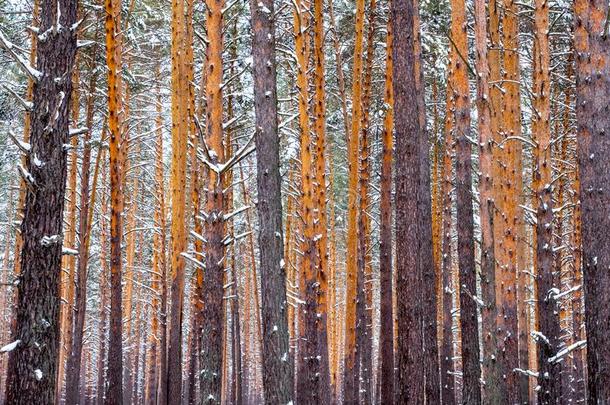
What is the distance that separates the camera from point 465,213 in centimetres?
991

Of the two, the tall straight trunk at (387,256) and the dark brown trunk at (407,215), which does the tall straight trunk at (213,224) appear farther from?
the tall straight trunk at (387,256)

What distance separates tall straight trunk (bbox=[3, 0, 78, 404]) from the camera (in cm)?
517

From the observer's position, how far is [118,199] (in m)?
11.0

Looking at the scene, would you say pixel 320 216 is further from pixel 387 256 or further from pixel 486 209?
pixel 486 209

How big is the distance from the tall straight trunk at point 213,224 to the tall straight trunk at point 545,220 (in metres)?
4.83

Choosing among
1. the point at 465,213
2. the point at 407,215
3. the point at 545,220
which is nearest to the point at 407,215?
the point at 407,215

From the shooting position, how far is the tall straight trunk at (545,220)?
9344mm

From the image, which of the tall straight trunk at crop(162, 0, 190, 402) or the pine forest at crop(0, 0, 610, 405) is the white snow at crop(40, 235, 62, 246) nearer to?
the pine forest at crop(0, 0, 610, 405)

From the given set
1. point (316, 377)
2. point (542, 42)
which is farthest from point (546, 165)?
point (316, 377)

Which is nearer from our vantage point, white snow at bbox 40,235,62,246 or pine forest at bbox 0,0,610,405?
white snow at bbox 40,235,62,246

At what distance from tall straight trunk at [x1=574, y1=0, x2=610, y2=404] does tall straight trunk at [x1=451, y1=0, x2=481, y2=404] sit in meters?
2.97

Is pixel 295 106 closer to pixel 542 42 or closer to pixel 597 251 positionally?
pixel 542 42

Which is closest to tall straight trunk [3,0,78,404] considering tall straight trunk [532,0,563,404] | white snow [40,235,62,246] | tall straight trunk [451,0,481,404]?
white snow [40,235,62,246]

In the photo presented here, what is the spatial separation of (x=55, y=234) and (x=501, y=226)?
21.9ft
